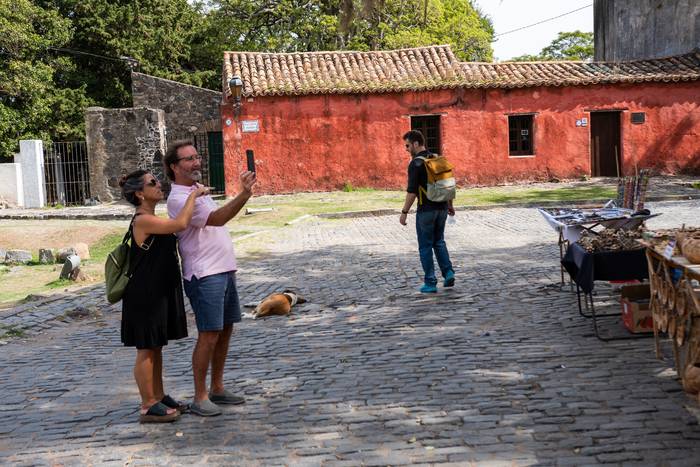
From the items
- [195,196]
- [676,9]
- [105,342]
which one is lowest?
[105,342]

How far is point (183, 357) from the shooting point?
21.3ft

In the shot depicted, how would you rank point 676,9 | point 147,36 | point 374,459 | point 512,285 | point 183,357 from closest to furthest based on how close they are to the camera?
1. point 374,459
2. point 183,357
3. point 512,285
4. point 676,9
5. point 147,36

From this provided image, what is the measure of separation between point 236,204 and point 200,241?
358 mm

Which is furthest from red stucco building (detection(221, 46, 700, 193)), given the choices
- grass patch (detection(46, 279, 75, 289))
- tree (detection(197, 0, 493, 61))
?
grass patch (detection(46, 279, 75, 289))

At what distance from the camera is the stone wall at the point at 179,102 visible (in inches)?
1103

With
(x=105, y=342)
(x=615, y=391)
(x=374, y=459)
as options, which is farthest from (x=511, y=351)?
(x=105, y=342)

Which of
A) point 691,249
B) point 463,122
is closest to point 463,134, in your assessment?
point 463,122

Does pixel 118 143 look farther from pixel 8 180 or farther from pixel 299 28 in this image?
pixel 299 28

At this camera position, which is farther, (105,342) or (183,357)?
(105,342)

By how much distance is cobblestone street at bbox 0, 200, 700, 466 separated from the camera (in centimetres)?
416

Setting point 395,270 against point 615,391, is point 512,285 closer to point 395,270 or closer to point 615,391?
point 395,270

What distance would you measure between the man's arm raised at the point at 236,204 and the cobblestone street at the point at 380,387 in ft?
4.01

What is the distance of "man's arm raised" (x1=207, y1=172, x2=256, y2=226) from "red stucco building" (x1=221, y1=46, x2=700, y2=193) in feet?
65.9

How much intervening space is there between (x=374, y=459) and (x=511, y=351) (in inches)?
92.8
